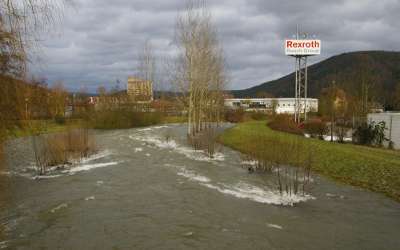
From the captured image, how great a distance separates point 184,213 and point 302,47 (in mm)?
37209

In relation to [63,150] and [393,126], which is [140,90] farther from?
[393,126]

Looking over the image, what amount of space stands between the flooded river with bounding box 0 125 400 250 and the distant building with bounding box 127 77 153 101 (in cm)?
4070

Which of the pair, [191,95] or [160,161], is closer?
[160,161]

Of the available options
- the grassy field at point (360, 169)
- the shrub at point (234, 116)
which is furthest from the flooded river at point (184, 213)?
the shrub at point (234, 116)

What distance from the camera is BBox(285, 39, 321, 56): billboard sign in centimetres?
4391

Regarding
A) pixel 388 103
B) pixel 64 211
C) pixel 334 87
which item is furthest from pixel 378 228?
pixel 388 103

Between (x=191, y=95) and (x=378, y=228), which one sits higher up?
(x=191, y=95)

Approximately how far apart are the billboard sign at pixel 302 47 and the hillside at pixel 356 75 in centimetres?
461

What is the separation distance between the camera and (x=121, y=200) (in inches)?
483

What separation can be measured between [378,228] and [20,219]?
29.8ft

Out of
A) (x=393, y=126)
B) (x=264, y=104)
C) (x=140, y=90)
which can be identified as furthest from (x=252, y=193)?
(x=264, y=104)

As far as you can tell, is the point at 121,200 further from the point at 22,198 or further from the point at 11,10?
the point at 11,10

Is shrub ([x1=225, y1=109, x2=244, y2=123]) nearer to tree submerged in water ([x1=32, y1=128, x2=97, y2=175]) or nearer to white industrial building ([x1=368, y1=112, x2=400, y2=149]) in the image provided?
white industrial building ([x1=368, y1=112, x2=400, y2=149])

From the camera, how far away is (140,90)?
190 feet
